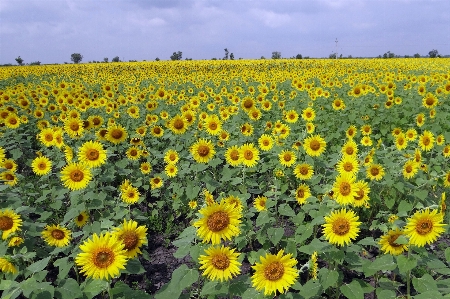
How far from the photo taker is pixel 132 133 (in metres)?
7.63

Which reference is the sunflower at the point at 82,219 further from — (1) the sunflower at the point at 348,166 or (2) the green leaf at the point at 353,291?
(1) the sunflower at the point at 348,166

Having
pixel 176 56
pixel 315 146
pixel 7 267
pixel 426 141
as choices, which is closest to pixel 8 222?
pixel 7 267

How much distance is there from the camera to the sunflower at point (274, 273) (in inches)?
83.1

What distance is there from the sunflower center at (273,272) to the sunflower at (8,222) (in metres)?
2.28

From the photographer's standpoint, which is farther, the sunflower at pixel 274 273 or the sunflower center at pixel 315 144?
the sunflower center at pixel 315 144

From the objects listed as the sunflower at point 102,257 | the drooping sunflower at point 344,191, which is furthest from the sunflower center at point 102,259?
the drooping sunflower at point 344,191

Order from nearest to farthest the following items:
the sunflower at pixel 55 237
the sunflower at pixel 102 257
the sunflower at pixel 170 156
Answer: the sunflower at pixel 102 257, the sunflower at pixel 55 237, the sunflower at pixel 170 156

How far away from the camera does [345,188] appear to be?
118 inches

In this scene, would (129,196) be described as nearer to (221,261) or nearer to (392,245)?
(221,261)

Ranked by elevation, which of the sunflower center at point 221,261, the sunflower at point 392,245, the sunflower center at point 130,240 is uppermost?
the sunflower center at point 130,240

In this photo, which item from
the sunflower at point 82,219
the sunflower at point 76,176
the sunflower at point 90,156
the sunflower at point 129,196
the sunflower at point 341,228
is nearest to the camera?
the sunflower at point 341,228

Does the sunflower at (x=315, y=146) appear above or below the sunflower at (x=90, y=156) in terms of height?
below

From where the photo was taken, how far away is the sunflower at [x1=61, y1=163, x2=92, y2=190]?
3.57 m

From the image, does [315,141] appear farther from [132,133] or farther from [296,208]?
[132,133]
